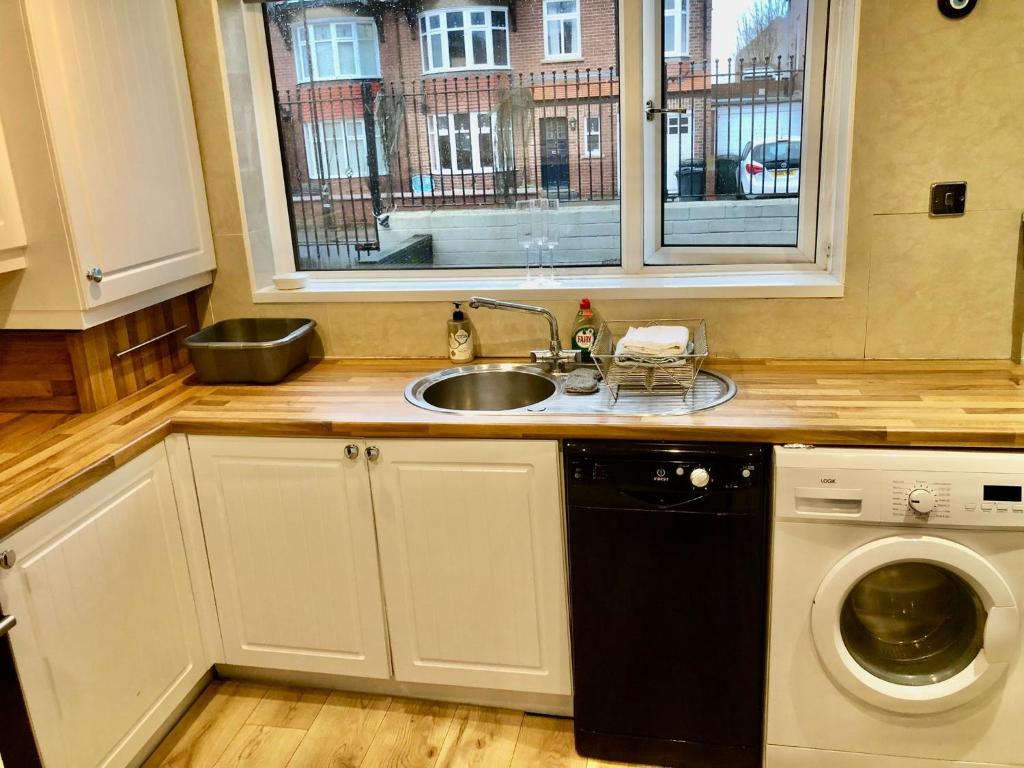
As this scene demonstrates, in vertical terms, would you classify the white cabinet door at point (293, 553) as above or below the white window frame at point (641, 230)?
below

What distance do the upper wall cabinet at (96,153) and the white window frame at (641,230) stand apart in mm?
307

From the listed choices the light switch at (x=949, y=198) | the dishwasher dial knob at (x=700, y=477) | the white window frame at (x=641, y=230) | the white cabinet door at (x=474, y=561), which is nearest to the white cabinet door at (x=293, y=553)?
the white cabinet door at (x=474, y=561)

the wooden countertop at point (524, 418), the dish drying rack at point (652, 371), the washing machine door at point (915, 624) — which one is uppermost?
the dish drying rack at point (652, 371)

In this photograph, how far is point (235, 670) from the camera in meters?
2.47

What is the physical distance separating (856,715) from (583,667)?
2.07 feet

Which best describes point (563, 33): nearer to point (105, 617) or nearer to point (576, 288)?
point (576, 288)

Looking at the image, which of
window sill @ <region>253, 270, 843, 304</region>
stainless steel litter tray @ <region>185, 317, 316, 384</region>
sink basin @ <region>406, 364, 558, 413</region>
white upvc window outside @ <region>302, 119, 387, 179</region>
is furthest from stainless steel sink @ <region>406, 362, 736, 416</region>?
white upvc window outside @ <region>302, 119, 387, 179</region>

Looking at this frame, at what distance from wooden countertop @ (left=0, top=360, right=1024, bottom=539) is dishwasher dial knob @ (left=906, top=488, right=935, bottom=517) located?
103 millimetres

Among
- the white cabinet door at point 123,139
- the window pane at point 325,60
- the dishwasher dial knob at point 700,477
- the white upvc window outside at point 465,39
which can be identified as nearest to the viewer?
the dishwasher dial knob at point 700,477

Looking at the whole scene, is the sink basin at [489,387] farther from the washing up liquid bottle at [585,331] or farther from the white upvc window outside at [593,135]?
the white upvc window outside at [593,135]

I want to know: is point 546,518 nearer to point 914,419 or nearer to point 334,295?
point 914,419

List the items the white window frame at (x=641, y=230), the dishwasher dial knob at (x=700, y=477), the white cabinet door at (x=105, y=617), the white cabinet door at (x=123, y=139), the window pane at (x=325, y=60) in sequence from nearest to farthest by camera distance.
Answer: the white cabinet door at (x=105, y=617) < the dishwasher dial knob at (x=700, y=477) < the white cabinet door at (x=123, y=139) < the white window frame at (x=641, y=230) < the window pane at (x=325, y=60)

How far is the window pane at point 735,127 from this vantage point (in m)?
2.34

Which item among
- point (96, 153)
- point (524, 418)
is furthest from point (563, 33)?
point (96, 153)
